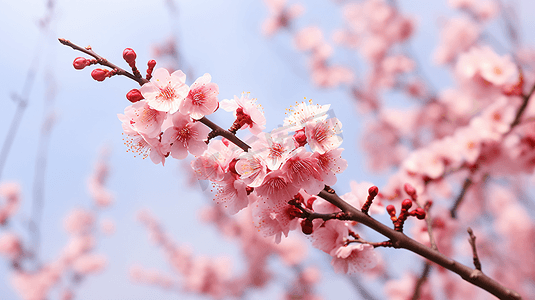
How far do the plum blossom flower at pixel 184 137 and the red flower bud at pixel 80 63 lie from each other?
0.98 ft

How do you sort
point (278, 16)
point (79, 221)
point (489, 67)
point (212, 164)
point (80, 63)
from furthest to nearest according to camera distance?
1. point (79, 221)
2. point (278, 16)
3. point (489, 67)
4. point (212, 164)
5. point (80, 63)

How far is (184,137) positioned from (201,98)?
137 mm

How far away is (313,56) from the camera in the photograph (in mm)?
5977

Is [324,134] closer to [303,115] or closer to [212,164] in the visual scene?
[303,115]

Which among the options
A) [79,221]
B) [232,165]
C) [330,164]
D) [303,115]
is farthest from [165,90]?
[79,221]

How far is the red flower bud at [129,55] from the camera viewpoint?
940 millimetres

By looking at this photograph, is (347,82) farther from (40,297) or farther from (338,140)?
(40,297)

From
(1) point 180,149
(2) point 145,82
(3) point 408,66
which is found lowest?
(1) point 180,149

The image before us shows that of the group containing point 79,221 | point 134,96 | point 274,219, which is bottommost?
point 274,219

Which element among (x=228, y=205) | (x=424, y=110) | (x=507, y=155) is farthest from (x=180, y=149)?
(x=424, y=110)

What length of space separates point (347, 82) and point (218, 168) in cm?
533

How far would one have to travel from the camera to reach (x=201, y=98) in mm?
982

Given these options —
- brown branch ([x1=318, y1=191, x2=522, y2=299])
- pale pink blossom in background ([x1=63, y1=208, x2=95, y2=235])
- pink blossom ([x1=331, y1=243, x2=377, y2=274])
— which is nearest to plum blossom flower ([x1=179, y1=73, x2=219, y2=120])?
brown branch ([x1=318, y1=191, x2=522, y2=299])

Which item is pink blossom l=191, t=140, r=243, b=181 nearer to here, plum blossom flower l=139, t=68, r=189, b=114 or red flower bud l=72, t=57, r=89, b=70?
plum blossom flower l=139, t=68, r=189, b=114
